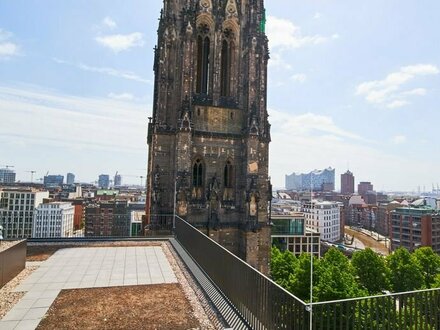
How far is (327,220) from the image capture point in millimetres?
94312

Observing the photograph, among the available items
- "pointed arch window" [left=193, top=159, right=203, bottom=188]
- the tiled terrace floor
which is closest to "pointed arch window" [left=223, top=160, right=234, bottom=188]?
"pointed arch window" [left=193, top=159, right=203, bottom=188]

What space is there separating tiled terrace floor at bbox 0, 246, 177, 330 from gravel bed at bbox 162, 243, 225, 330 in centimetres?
30

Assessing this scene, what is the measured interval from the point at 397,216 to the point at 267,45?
2863 inches

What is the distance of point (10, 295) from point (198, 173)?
1564 cm

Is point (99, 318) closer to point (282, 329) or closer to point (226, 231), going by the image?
point (282, 329)

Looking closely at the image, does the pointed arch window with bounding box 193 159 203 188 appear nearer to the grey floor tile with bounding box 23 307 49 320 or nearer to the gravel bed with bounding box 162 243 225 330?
the gravel bed with bounding box 162 243 225 330

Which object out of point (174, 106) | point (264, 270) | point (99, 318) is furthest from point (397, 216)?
point (99, 318)

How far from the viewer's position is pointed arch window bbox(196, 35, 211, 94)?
23.9 metres

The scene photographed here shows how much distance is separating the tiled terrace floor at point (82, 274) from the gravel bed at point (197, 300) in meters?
0.30

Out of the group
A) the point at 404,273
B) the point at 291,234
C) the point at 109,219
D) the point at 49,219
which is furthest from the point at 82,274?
the point at 49,219

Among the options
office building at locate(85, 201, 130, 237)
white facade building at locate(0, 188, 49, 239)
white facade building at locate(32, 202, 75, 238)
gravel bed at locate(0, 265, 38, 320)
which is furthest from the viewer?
office building at locate(85, 201, 130, 237)

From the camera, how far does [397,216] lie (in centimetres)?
8150

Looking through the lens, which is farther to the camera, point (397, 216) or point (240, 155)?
point (397, 216)

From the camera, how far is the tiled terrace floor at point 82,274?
687 cm
